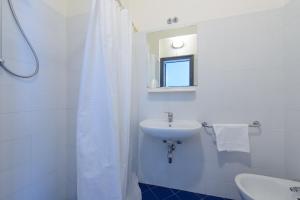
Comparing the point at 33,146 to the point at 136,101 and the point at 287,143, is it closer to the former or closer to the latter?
the point at 136,101

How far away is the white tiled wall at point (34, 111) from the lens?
1053 mm

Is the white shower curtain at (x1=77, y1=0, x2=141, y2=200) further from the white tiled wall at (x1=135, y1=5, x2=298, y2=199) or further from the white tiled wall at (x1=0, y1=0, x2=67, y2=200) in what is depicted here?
the white tiled wall at (x1=135, y1=5, x2=298, y2=199)

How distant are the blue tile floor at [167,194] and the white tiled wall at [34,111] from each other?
0.78 m

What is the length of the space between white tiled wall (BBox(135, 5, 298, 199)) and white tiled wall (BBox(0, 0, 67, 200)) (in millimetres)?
891

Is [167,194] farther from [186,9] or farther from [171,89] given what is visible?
[186,9]

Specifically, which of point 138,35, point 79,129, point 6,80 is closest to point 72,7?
point 138,35

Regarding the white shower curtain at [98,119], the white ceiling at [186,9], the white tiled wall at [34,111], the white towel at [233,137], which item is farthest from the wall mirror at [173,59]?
the white tiled wall at [34,111]

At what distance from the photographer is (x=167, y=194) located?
161 centimetres

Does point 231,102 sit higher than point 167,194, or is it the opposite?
point 231,102

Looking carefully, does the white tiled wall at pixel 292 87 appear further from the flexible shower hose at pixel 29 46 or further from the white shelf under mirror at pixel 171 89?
the flexible shower hose at pixel 29 46

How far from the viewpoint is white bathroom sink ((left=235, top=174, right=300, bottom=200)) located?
1.17 meters

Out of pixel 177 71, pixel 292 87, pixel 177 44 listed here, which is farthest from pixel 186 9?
pixel 292 87

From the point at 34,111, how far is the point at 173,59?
4.25ft

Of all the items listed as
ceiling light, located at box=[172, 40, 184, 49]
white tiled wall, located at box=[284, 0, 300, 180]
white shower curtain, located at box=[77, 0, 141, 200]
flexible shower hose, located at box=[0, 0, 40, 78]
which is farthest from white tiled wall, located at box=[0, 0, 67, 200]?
white tiled wall, located at box=[284, 0, 300, 180]
